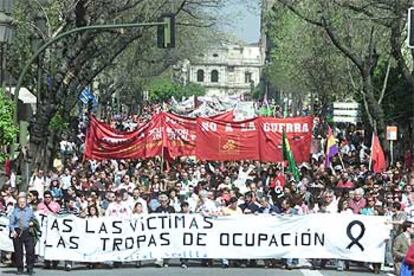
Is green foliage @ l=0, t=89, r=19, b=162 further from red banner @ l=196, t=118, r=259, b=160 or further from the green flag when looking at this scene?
red banner @ l=196, t=118, r=259, b=160

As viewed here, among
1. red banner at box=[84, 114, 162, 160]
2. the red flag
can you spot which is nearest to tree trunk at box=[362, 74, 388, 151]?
the red flag

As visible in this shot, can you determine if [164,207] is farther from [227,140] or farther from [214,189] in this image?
[227,140]

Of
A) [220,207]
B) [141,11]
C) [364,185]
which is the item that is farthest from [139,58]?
[220,207]

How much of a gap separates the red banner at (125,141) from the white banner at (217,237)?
9423 millimetres

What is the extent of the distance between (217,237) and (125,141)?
9734 mm

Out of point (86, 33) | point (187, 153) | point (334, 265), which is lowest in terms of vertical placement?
point (334, 265)

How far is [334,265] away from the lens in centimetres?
2278

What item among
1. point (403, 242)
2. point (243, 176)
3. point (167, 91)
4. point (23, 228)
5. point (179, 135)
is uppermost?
point (167, 91)

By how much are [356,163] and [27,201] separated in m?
19.2

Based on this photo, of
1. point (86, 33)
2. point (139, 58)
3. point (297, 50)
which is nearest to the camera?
point (86, 33)

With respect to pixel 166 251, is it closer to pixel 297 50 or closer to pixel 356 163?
pixel 356 163

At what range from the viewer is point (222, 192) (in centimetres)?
2473

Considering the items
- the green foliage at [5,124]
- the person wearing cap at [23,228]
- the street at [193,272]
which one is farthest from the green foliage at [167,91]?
the person wearing cap at [23,228]

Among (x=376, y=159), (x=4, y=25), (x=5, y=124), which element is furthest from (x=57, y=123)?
(x=5, y=124)
